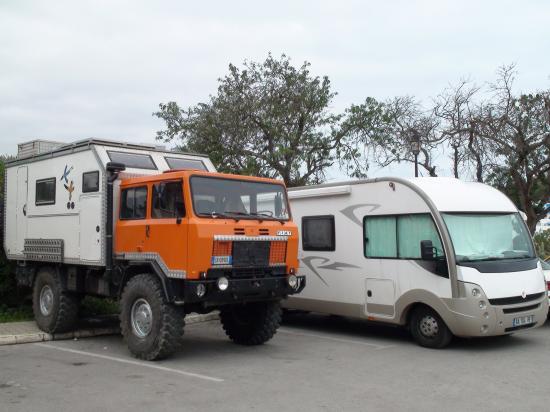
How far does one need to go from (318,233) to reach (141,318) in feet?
14.4

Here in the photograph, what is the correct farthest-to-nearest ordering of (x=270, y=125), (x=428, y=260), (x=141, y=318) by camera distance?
(x=270, y=125)
(x=428, y=260)
(x=141, y=318)

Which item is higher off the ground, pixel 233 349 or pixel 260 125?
pixel 260 125

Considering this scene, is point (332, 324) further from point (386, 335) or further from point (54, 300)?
point (54, 300)

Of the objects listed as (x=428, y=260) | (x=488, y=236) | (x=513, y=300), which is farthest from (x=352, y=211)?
(x=513, y=300)

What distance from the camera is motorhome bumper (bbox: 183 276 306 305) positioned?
839cm

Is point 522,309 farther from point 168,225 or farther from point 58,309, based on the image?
point 58,309

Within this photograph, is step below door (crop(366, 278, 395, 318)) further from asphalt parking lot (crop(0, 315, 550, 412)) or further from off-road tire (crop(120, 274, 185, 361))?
off-road tire (crop(120, 274, 185, 361))

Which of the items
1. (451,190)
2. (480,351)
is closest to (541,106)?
(451,190)

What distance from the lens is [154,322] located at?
28.5 feet

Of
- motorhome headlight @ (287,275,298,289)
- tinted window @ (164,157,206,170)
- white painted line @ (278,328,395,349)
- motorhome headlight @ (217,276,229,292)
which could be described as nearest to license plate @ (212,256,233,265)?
motorhome headlight @ (217,276,229,292)

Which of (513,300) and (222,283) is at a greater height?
(222,283)

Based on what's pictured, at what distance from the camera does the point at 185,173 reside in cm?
867

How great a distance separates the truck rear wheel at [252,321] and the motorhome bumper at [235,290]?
2.62ft

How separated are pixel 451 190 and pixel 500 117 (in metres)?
10.3
